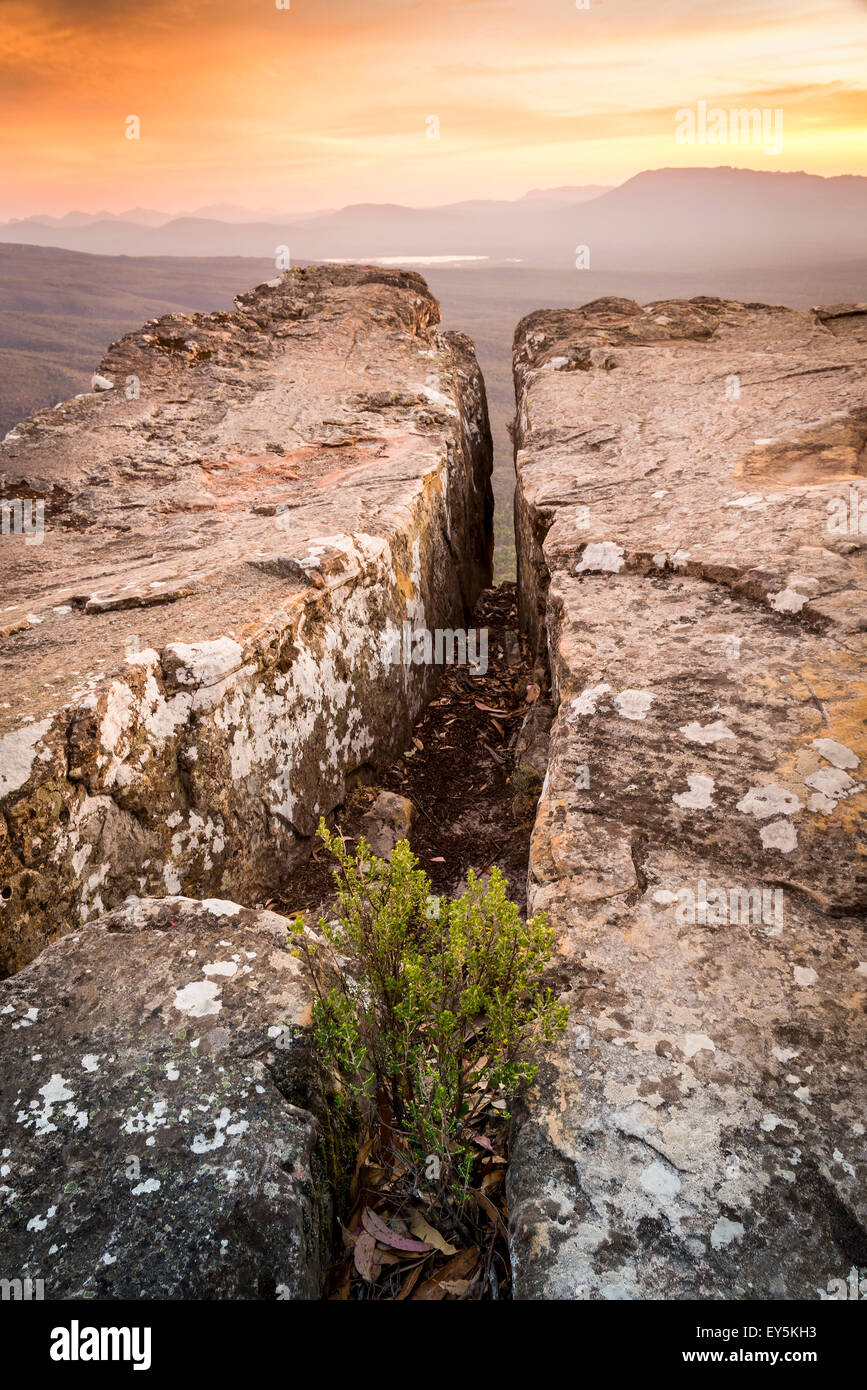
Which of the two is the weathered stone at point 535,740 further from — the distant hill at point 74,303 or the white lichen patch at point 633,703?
the distant hill at point 74,303

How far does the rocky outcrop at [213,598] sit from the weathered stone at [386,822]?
22cm

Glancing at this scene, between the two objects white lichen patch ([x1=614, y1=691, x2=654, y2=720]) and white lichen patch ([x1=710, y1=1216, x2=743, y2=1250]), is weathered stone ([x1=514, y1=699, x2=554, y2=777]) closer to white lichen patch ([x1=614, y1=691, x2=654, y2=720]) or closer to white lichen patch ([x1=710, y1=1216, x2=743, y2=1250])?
white lichen patch ([x1=614, y1=691, x2=654, y2=720])

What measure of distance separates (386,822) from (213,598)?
1365 mm

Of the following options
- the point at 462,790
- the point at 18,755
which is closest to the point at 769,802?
the point at 462,790

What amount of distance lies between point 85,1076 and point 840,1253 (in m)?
1.63

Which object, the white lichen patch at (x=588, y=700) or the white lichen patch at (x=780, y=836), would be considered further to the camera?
the white lichen patch at (x=588, y=700)

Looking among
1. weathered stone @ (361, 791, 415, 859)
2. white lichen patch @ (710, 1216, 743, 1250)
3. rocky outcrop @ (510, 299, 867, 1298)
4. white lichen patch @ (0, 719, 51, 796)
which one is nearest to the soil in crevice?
weathered stone @ (361, 791, 415, 859)

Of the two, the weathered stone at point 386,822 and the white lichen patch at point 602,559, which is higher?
the white lichen patch at point 602,559

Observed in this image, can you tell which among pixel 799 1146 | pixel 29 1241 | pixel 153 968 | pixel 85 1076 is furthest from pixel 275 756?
pixel 799 1146

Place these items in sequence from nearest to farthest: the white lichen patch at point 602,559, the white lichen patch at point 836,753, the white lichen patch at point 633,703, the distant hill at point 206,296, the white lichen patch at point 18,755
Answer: the white lichen patch at point 18,755 < the white lichen patch at point 836,753 < the white lichen patch at point 633,703 < the white lichen patch at point 602,559 < the distant hill at point 206,296

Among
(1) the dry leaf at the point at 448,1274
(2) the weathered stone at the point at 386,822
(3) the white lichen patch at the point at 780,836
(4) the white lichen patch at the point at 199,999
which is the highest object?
(3) the white lichen patch at the point at 780,836

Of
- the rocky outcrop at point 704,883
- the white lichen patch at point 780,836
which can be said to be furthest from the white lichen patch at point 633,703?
the white lichen patch at point 780,836

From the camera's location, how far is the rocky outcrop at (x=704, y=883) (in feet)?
5.41

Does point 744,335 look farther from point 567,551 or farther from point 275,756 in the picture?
point 275,756
